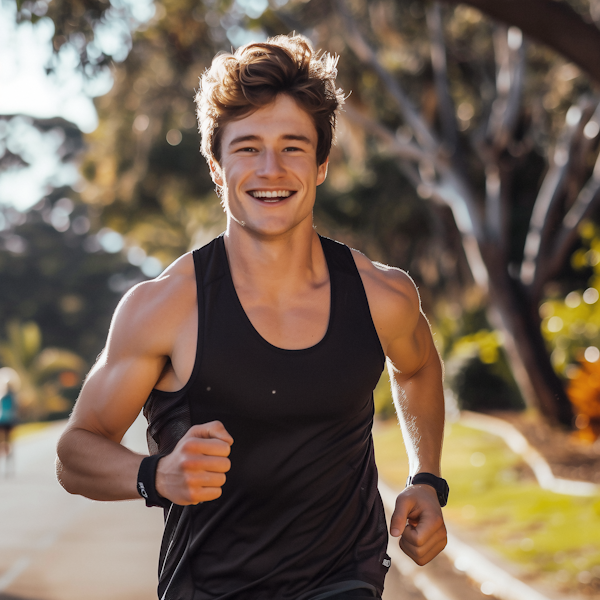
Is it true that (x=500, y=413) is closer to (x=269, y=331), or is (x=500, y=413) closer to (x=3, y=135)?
(x=269, y=331)

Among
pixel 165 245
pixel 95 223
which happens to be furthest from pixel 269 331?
pixel 165 245

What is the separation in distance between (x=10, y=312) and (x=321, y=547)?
6166 centimetres

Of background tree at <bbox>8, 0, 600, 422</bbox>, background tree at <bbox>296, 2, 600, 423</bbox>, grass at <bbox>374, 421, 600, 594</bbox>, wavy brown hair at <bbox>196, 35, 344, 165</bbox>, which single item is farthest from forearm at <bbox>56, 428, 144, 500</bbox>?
background tree at <bbox>296, 2, 600, 423</bbox>

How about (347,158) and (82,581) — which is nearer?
(82,581)

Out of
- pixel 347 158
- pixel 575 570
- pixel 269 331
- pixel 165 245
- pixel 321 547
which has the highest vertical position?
pixel 165 245

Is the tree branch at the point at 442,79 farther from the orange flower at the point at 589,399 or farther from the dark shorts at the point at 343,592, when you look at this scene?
the dark shorts at the point at 343,592

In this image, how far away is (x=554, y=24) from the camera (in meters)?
6.35

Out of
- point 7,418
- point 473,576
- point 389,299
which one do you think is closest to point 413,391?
point 389,299

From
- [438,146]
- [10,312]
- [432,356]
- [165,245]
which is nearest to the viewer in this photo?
[432,356]

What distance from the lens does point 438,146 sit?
1411 cm

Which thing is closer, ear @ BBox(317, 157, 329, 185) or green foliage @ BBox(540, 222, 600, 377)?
ear @ BBox(317, 157, 329, 185)

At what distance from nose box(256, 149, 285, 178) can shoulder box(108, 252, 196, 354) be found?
370 mm

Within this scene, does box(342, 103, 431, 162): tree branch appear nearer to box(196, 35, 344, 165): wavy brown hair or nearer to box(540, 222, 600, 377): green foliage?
box(540, 222, 600, 377): green foliage

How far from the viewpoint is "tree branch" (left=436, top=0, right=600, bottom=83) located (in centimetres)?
625
